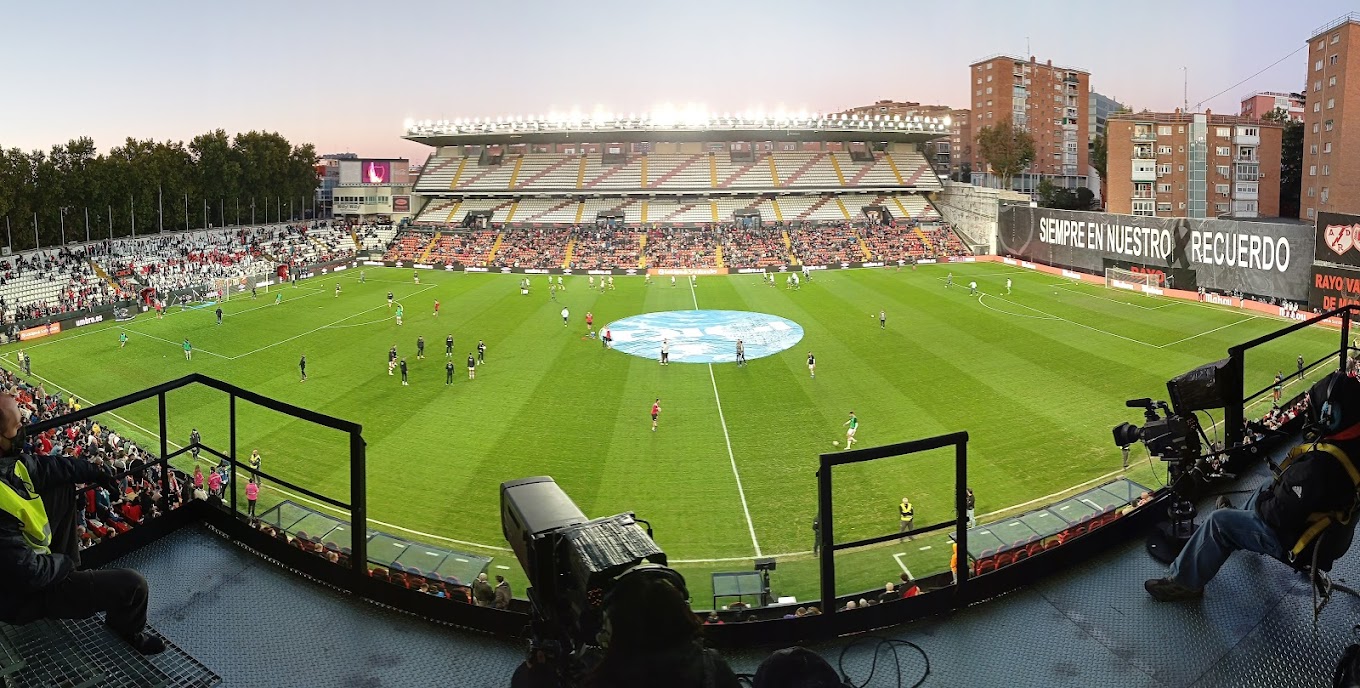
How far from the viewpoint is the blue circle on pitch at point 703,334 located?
130 ft

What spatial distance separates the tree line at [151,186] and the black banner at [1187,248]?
78249 mm

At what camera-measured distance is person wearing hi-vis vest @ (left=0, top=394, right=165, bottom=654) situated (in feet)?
17.6

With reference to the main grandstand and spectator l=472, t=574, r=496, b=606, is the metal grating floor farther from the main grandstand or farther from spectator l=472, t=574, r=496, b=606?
the main grandstand

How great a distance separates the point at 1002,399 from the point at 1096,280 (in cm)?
3313

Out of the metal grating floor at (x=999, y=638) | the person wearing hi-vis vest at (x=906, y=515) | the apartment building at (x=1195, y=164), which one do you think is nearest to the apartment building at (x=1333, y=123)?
the apartment building at (x=1195, y=164)

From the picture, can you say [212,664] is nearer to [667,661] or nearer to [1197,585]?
[667,661]

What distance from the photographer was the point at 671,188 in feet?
305

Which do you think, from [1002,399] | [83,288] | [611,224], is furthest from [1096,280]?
[83,288]

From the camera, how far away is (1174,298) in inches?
1970

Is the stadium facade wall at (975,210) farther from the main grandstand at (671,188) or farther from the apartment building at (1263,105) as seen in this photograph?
the apartment building at (1263,105)

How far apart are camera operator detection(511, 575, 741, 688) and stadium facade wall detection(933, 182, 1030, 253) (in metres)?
77.2

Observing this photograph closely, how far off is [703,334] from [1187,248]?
29394 mm

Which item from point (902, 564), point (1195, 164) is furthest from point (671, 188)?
point (902, 564)

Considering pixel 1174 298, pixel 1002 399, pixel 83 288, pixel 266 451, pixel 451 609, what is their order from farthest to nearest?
pixel 83 288 < pixel 1174 298 < pixel 1002 399 < pixel 266 451 < pixel 451 609
